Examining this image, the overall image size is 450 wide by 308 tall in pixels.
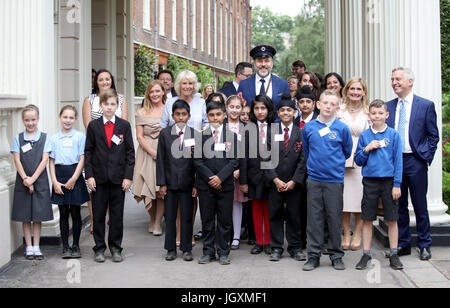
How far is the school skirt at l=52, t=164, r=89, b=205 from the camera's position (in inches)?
261

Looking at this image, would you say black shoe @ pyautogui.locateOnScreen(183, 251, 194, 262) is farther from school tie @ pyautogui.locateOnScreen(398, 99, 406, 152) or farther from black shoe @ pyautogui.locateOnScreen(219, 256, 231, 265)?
school tie @ pyautogui.locateOnScreen(398, 99, 406, 152)

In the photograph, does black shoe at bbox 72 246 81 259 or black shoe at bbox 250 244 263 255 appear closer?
black shoe at bbox 72 246 81 259

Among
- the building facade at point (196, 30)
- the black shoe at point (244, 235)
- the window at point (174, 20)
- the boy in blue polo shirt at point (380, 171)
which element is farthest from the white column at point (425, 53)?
the window at point (174, 20)

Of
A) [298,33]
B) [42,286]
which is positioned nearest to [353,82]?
[42,286]

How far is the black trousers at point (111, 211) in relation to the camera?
259 inches

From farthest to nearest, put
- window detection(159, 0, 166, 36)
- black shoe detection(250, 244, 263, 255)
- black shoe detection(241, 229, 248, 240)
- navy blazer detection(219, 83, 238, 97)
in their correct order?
window detection(159, 0, 166, 36)
navy blazer detection(219, 83, 238, 97)
black shoe detection(241, 229, 248, 240)
black shoe detection(250, 244, 263, 255)

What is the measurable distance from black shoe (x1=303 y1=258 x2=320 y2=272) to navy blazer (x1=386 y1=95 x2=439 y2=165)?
163 centimetres

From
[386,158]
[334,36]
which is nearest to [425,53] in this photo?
[386,158]

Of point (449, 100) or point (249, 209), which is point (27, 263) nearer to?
point (249, 209)

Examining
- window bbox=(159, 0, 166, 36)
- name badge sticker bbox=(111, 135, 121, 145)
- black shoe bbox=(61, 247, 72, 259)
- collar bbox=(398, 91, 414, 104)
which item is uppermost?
window bbox=(159, 0, 166, 36)

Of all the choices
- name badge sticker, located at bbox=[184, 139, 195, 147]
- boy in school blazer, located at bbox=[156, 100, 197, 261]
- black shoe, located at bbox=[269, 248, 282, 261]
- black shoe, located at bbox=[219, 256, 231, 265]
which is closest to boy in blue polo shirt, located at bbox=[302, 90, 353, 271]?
black shoe, located at bbox=[269, 248, 282, 261]

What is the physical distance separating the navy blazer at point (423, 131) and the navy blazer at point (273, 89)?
1734mm

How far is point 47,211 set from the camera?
654cm

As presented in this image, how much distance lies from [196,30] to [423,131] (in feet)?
126
